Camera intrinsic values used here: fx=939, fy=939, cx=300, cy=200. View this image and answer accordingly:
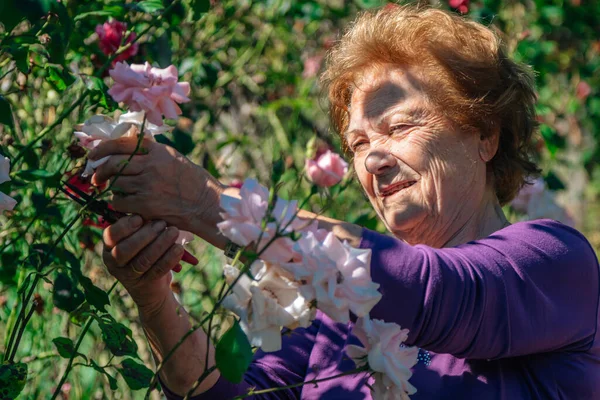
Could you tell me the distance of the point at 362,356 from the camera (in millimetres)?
1551

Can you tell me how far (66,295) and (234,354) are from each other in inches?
33.7

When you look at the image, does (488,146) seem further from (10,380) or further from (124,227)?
(10,380)

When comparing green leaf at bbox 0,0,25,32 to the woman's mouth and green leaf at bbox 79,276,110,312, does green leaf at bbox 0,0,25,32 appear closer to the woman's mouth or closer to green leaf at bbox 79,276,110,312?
green leaf at bbox 79,276,110,312

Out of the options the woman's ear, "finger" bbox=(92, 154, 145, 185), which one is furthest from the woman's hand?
the woman's ear

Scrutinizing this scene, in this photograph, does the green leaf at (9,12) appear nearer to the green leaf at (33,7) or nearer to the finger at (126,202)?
the green leaf at (33,7)

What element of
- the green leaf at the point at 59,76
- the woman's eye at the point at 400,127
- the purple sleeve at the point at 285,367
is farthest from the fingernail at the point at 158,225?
the woman's eye at the point at 400,127

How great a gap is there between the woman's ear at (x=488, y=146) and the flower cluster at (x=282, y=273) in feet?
3.01

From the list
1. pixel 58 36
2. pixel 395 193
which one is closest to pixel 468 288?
pixel 395 193

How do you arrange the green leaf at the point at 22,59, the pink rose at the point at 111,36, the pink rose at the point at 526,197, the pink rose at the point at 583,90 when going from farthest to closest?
the pink rose at the point at 583,90 < the pink rose at the point at 526,197 < the pink rose at the point at 111,36 < the green leaf at the point at 22,59

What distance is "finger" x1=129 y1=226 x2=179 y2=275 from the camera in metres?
1.63

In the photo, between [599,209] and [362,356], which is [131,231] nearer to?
[362,356]

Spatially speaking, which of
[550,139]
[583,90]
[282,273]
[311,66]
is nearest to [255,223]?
[282,273]

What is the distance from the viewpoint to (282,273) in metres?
1.42

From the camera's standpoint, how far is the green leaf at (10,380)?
5.29 ft
